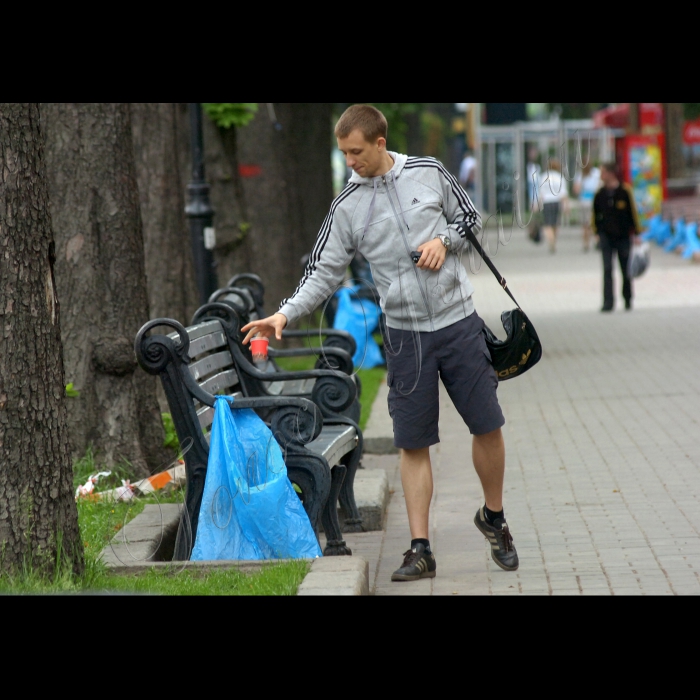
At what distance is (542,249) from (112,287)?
26.7 m

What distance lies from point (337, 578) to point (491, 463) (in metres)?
1.17

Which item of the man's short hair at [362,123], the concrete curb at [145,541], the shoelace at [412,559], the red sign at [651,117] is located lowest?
the shoelace at [412,559]

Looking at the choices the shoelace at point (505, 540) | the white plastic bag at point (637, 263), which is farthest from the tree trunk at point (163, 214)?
the white plastic bag at point (637, 263)

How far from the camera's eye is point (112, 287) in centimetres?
702

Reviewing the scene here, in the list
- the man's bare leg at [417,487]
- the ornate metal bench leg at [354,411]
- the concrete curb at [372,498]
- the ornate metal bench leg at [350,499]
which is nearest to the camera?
the man's bare leg at [417,487]

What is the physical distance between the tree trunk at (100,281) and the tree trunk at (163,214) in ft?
6.35

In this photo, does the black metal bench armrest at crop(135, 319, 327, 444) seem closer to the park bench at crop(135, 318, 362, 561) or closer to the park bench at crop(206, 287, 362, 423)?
the park bench at crop(135, 318, 362, 561)

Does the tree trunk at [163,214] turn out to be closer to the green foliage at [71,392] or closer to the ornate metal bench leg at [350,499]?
the green foliage at [71,392]

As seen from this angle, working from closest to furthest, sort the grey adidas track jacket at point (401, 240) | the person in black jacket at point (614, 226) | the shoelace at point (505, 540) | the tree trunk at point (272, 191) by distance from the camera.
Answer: the grey adidas track jacket at point (401, 240)
the shoelace at point (505, 540)
the tree trunk at point (272, 191)
the person in black jacket at point (614, 226)

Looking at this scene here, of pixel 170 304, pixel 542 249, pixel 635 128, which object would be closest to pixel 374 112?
pixel 170 304

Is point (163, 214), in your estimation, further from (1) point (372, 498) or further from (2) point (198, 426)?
(2) point (198, 426)

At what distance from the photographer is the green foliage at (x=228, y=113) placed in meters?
11.9

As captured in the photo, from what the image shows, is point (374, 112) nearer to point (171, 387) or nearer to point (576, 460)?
point (171, 387)

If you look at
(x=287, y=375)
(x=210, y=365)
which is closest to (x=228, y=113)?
(x=287, y=375)
